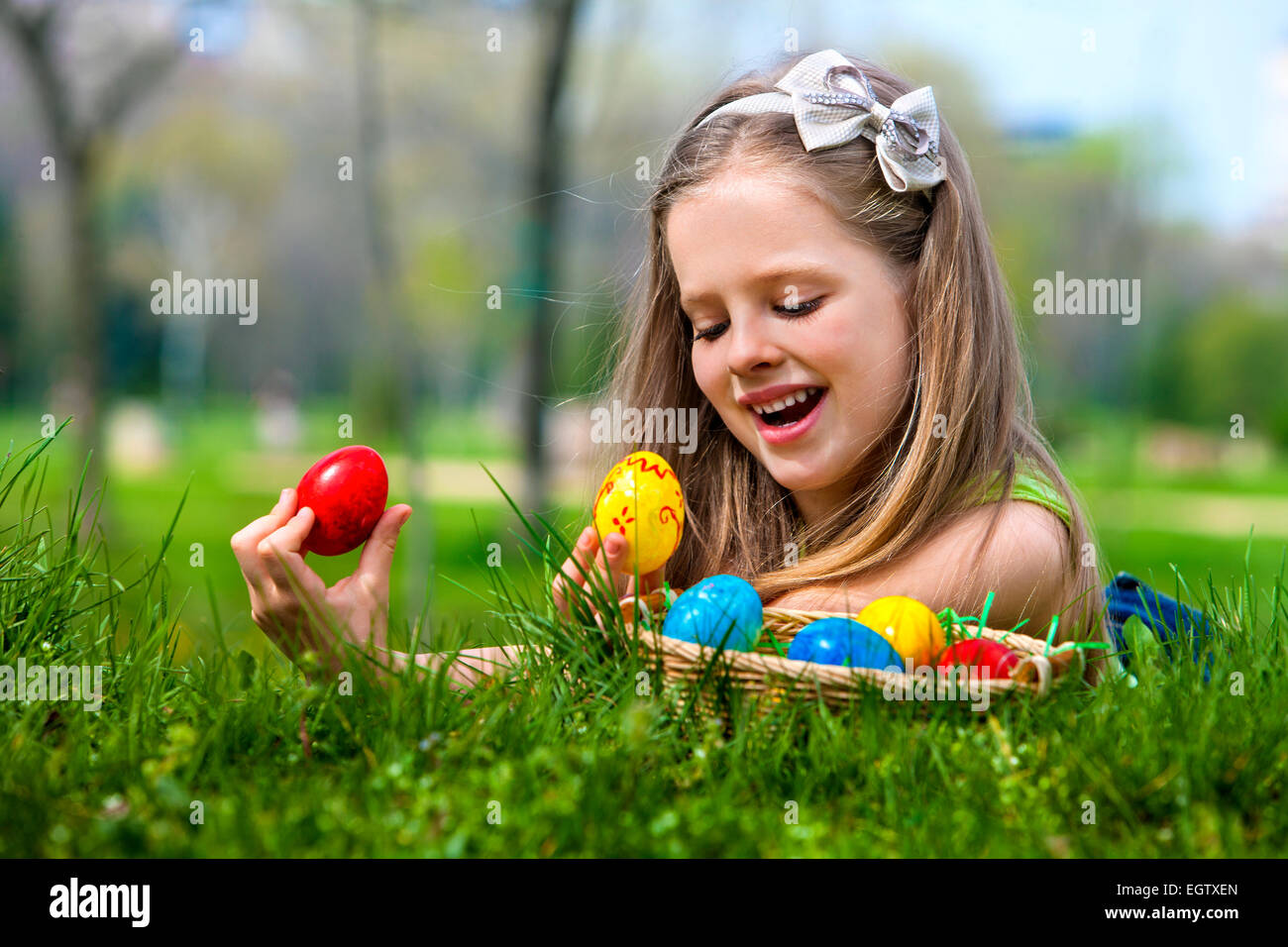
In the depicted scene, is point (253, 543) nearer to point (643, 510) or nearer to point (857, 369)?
point (643, 510)

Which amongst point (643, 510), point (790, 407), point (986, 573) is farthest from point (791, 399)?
point (986, 573)

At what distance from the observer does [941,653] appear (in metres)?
2.24

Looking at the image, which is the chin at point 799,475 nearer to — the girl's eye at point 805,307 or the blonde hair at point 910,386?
the blonde hair at point 910,386

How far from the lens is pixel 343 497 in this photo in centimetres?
238

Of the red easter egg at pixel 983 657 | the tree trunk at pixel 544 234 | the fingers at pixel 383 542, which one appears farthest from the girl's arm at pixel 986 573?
the tree trunk at pixel 544 234

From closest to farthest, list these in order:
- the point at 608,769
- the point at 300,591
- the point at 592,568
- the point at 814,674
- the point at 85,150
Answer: the point at 608,769 → the point at 814,674 → the point at 300,591 → the point at 592,568 → the point at 85,150

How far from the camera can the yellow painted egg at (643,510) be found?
2.53 metres

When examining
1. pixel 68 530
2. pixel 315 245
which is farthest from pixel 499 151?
pixel 68 530

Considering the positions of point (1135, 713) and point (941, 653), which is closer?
point (1135, 713)

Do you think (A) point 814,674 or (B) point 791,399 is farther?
(B) point 791,399

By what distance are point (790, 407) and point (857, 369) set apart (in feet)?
0.66

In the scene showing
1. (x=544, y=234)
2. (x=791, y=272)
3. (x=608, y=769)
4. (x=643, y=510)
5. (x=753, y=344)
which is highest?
(x=544, y=234)
